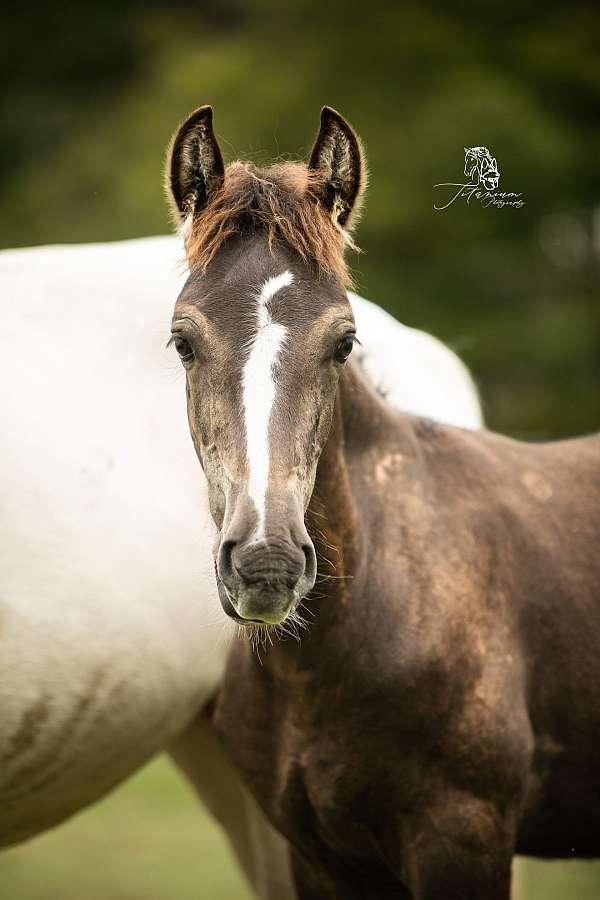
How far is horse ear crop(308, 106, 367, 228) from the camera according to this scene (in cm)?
249

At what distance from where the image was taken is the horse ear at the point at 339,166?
98.0 inches

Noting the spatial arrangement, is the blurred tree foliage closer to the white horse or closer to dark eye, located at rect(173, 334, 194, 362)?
the white horse

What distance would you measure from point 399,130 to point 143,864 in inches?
220

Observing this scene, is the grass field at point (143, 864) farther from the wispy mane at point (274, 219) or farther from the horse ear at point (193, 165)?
the horse ear at point (193, 165)

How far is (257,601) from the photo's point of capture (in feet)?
6.77

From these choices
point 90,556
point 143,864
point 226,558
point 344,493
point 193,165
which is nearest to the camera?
point 226,558

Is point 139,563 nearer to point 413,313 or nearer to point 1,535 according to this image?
point 1,535

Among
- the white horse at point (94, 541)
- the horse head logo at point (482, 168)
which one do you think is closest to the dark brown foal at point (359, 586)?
the white horse at point (94, 541)

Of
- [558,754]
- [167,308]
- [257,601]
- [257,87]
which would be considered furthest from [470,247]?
[257,601]

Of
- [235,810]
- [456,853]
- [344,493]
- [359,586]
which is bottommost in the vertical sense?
[235,810]

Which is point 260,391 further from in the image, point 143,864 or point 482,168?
point 143,864

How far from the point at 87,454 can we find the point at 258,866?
189 cm

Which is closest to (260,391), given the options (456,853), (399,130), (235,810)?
(456,853)

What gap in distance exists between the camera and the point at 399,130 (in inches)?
309
